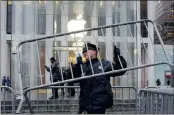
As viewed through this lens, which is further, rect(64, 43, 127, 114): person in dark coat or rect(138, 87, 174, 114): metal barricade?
rect(64, 43, 127, 114): person in dark coat

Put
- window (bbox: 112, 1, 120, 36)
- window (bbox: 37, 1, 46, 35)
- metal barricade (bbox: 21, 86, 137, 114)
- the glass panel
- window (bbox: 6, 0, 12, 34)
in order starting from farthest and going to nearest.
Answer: window (bbox: 6, 0, 12, 34) → window (bbox: 112, 1, 120, 36) → the glass panel → window (bbox: 37, 1, 46, 35) → metal barricade (bbox: 21, 86, 137, 114)

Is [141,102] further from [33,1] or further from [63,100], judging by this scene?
[33,1]

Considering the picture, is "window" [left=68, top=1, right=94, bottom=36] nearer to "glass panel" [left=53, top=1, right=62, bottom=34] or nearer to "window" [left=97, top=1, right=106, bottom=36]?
"window" [left=97, top=1, right=106, bottom=36]

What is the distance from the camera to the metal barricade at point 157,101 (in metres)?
3.90

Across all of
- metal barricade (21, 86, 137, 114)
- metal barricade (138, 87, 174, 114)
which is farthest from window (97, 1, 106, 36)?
metal barricade (138, 87, 174, 114)

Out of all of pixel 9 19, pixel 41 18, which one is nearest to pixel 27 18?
pixel 41 18

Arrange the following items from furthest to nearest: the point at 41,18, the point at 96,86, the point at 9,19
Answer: the point at 9,19
the point at 41,18
the point at 96,86

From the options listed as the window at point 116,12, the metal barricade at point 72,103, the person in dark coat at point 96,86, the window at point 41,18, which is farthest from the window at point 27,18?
the person in dark coat at point 96,86

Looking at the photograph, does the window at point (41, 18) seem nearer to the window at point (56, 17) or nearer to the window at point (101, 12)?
the window at point (56, 17)

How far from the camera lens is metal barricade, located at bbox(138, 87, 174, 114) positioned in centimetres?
390

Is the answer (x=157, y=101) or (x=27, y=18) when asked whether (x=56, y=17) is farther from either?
(x=157, y=101)

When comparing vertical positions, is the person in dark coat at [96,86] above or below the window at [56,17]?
below

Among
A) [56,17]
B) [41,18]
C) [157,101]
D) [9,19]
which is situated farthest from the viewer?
[9,19]

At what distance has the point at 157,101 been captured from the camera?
15.1 feet
